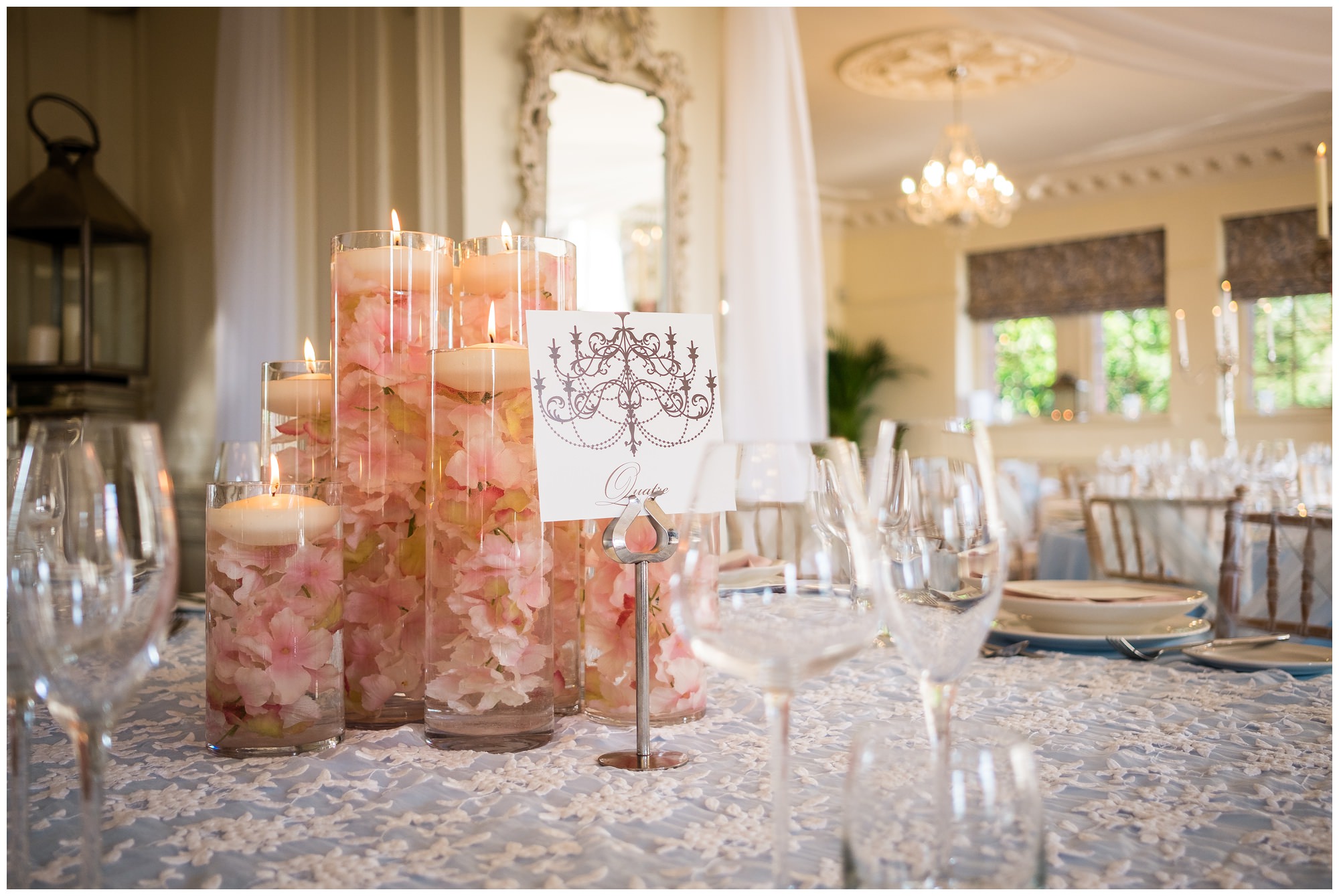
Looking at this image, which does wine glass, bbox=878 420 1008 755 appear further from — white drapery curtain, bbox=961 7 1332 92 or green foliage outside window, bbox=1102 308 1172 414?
green foliage outside window, bbox=1102 308 1172 414

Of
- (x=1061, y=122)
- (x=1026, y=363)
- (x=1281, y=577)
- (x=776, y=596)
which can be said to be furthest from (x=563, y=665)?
(x=1026, y=363)

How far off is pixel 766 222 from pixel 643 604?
2691mm

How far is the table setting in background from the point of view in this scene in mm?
526

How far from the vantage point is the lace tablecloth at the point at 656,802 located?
23.1 inches

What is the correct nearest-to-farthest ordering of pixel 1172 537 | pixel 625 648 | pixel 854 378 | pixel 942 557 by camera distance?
1. pixel 942 557
2. pixel 625 648
3. pixel 1172 537
4. pixel 854 378

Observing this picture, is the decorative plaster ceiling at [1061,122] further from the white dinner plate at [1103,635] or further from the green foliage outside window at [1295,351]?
the white dinner plate at [1103,635]

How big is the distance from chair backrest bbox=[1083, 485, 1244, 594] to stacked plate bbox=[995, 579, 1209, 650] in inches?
62.1

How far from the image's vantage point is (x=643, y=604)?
803 millimetres

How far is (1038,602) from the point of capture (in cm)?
121

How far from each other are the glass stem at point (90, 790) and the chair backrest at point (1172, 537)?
268 cm

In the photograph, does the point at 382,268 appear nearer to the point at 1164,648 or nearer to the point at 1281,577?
the point at 1164,648

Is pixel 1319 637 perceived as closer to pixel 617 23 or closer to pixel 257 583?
pixel 257 583

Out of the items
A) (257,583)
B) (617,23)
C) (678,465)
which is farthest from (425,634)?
(617,23)

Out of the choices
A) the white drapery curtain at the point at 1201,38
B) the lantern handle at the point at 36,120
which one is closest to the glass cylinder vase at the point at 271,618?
the white drapery curtain at the point at 1201,38
